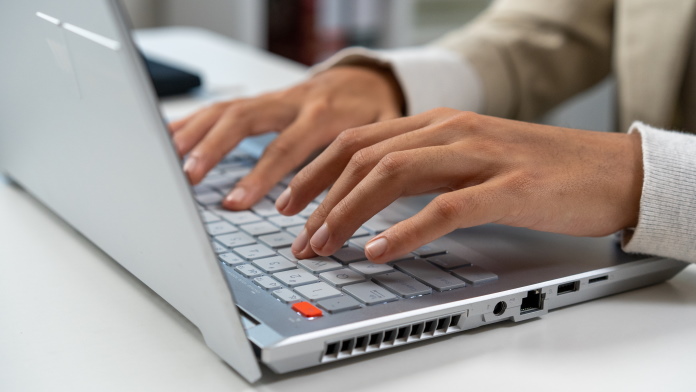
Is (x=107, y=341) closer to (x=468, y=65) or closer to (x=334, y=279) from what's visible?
(x=334, y=279)

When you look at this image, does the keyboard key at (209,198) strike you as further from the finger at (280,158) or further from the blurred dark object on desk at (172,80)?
the blurred dark object on desk at (172,80)

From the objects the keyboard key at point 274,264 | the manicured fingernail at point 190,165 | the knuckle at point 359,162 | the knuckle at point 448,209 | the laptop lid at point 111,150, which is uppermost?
the laptop lid at point 111,150

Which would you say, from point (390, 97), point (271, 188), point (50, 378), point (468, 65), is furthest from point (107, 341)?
point (468, 65)

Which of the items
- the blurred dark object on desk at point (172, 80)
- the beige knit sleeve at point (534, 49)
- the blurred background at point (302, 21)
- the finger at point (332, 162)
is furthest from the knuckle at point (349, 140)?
the blurred background at point (302, 21)

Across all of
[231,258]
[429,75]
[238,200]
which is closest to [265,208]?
[238,200]

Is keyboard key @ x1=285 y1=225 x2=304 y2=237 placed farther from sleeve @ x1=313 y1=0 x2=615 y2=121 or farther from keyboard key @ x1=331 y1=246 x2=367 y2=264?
sleeve @ x1=313 y1=0 x2=615 y2=121

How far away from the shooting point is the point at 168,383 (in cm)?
41

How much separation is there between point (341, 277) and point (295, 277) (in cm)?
3

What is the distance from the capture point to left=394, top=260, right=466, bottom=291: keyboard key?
474 mm

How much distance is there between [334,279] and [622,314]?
0.68ft

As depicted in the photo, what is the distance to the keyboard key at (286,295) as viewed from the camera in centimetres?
44

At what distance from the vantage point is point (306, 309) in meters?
0.43

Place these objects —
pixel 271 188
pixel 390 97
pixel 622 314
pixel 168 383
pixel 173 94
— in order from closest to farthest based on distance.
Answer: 1. pixel 168 383
2. pixel 622 314
3. pixel 271 188
4. pixel 390 97
5. pixel 173 94

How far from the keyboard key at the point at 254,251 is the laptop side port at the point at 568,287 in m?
0.20
